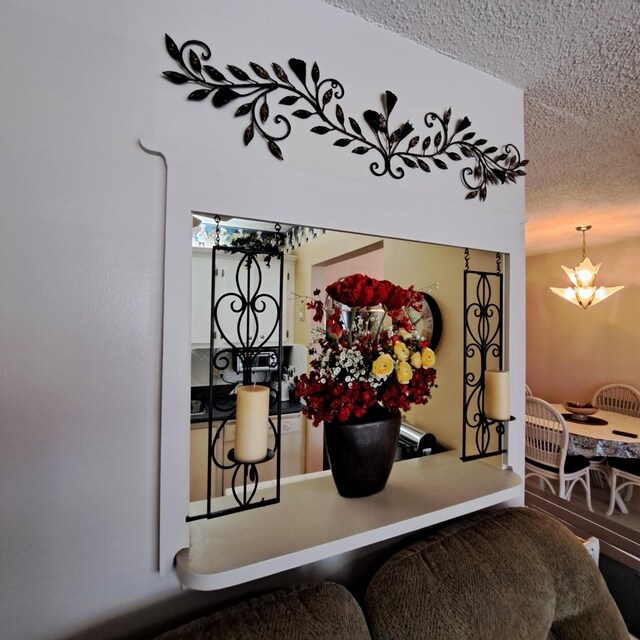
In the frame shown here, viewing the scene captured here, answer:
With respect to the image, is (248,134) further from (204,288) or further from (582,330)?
(582,330)

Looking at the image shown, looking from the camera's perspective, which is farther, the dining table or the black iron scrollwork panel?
the dining table

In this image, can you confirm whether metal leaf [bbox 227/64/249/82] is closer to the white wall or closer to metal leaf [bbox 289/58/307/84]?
the white wall

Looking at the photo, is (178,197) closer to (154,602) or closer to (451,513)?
(154,602)

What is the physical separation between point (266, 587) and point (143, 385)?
57 cm

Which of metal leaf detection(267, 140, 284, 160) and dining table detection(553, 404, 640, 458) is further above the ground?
metal leaf detection(267, 140, 284, 160)

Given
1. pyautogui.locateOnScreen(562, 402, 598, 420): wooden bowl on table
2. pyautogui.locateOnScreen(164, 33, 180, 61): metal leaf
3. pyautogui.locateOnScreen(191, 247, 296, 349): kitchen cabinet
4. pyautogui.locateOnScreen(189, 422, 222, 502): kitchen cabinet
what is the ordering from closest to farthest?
1. pyautogui.locateOnScreen(164, 33, 180, 61): metal leaf
2. pyautogui.locateOnScreen(189, 422, 222, 502): kitchen cabinet
3. pyautogui.locateOnScreen(191, 247, 296, 349): kitchen cabinet
4. pyautogui.locateOnScreen(562, 402, 598, 420): wooden bowl on table

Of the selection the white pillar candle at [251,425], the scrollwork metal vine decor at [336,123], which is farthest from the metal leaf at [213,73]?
the white pillar candle at [251,425]

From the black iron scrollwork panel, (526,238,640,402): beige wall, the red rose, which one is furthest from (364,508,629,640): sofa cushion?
(526,238,640,402): beige wall

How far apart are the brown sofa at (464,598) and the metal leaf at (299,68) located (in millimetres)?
1190

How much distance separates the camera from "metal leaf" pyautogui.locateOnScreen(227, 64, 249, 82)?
775 millimetres

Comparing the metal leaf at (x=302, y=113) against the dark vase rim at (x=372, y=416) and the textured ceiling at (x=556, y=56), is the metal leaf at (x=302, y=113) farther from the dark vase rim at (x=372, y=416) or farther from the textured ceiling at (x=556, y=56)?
the dark vase rim at (x=372, y=416)

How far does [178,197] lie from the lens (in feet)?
2.35

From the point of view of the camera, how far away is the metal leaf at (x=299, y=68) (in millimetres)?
838

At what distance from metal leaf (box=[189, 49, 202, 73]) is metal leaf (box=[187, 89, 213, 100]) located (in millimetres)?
46
